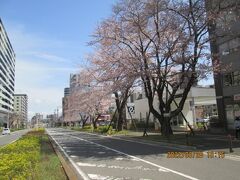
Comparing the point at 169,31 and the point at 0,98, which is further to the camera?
the point at 0,98

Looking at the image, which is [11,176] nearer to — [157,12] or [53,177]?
[53,177]

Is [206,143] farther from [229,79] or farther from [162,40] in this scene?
[229,79]

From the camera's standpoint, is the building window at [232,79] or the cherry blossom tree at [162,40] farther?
the building window at [232,79]

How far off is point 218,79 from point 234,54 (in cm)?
383

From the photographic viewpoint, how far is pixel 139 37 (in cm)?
2956

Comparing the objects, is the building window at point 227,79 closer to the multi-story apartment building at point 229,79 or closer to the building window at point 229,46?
the multi-story apartment building at point 229,79

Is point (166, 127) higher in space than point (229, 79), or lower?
lower

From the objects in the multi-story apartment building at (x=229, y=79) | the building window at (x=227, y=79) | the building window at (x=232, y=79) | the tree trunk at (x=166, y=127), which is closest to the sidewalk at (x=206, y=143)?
the tree trunk at (x=166, y=127)

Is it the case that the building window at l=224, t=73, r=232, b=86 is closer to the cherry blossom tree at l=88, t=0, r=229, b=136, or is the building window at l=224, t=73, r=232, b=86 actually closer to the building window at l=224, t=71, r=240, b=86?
the building window at l=224, t=71, r=240, b=86

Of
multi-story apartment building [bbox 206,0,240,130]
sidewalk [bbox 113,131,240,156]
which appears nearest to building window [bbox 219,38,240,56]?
multi-story apartment building [bbox 206,0,240,130]

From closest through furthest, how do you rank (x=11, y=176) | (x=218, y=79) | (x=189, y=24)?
(x=11, y=176) → (x=189, y=24) → (x=218, y=79)

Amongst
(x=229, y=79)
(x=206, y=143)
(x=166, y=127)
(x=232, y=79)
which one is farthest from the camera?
(x=229, y=79)

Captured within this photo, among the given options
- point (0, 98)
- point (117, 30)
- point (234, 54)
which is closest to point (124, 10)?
point (117, 30)

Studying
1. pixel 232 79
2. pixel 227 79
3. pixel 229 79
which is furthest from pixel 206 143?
pixel 227 79
